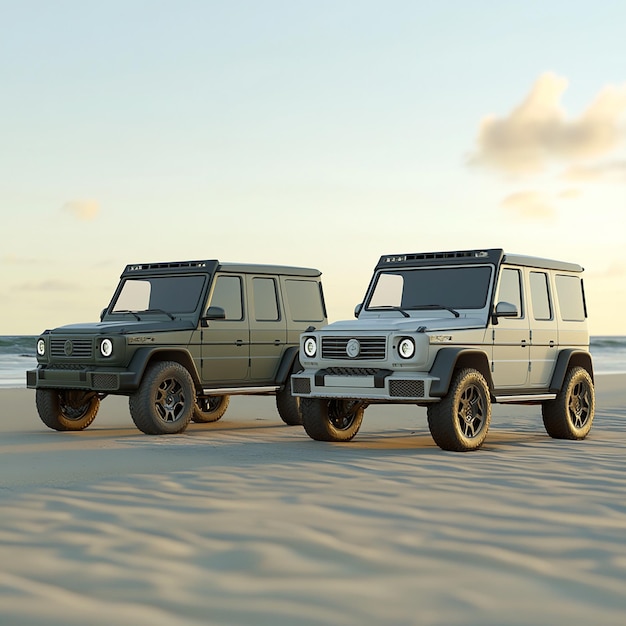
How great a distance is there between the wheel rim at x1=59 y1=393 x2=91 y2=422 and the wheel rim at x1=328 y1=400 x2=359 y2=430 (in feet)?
12.0

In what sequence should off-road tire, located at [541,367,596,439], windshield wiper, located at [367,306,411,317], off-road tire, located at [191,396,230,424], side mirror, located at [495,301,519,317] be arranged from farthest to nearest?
off-road tire, located at [191,396,230,424] → off-road tire, located at [541,367,596,439] → windshield wiper, located at [367,306,411,317] → side mirror, located at [495,301,519,317]

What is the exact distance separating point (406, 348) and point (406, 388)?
0.41 metres

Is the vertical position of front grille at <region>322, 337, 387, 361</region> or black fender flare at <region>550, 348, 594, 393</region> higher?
front grille at <region>322, 337, 387, 361</region>

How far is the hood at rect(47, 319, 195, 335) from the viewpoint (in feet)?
41.5

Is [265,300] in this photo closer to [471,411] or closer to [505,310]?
[505,310]

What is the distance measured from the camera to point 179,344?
42.3ft

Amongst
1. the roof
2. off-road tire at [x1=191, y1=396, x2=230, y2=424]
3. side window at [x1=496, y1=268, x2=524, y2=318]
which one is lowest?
off-road tire at [x1=191, y1=396, x2=230, y2=424]

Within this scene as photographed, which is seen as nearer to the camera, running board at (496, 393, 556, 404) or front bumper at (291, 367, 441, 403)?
front bumper at (291, 367, 441, 403)

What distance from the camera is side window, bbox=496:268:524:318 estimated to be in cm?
1157

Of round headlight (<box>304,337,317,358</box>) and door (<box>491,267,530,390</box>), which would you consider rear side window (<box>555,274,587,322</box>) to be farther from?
round headlight (<box>304,337,317,358</box>)

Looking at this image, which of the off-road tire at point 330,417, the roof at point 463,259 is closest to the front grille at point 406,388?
the off-road tire at point 330,417

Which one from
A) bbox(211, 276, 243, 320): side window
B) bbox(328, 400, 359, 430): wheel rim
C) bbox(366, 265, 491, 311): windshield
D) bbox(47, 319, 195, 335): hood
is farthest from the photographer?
bbox(211, 276, 243, 320): side window

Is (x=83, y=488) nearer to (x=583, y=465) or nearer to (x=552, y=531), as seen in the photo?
(x=552, y=531)

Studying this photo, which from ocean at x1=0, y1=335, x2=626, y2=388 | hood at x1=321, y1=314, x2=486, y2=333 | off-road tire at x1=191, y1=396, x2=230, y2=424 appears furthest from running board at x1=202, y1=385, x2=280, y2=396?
ocean at x1=0, y1=335, x2=626, y2=388
